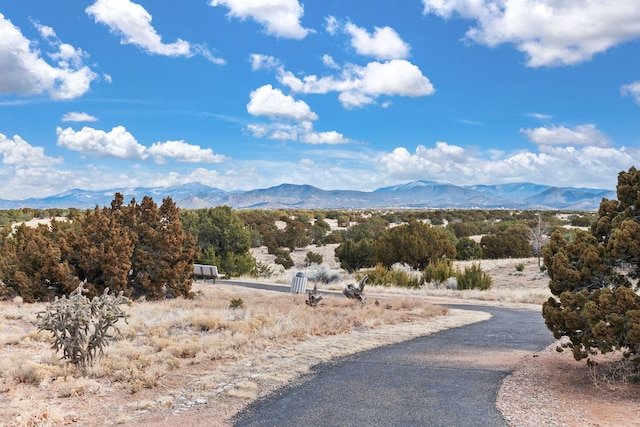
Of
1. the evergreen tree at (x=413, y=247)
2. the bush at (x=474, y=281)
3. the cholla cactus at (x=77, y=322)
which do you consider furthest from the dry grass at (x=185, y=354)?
the evergreen tree at (x=413, y=247)

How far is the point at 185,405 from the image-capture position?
307 inches

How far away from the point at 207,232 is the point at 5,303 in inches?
802

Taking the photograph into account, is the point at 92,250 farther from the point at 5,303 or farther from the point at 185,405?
the point at 185,405

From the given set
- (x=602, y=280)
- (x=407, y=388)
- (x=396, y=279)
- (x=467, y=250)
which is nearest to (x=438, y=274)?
(x=396, y=279)

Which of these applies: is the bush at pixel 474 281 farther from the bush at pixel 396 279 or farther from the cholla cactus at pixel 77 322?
the cholla cactus at pixel 77 322

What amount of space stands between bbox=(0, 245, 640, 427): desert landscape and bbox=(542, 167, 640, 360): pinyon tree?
90 cm

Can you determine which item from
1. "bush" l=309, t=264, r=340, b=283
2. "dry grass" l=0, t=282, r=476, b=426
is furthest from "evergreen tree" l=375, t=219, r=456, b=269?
"dry grass" l=0, t=282, r=476, b=426

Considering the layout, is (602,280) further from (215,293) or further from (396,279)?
(396,279)

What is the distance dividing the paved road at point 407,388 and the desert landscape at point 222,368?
33 centimetres

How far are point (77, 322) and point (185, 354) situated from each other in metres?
2.37

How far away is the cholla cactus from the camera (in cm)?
920

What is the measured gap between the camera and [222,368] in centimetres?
984

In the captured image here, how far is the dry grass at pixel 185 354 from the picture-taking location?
7.91 meters

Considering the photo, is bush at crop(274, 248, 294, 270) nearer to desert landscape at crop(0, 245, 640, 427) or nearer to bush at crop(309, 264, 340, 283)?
bush at crop(309, 264, 340, 283)
